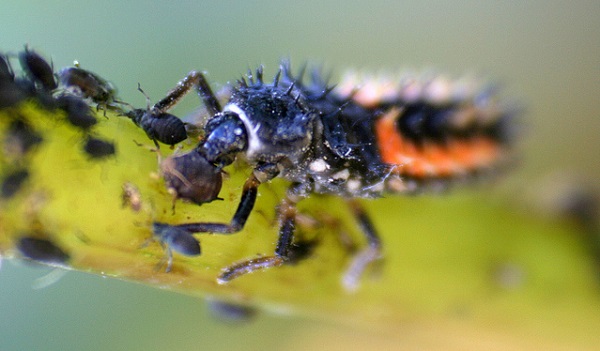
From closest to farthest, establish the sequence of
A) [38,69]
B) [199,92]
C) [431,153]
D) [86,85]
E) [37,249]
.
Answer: [37,249]
[38,69]
[86,85]
[199,92]
[431,153]

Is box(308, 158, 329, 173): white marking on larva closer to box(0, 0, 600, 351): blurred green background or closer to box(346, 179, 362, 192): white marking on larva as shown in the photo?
box(346, 179, 362, 192): white marking on larva

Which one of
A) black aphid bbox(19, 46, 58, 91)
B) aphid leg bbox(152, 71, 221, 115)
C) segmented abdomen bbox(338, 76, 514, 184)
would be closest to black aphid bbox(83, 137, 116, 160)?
black aphid bbox(19, 46, 58, 91)

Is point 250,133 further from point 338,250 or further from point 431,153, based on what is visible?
point 431,153

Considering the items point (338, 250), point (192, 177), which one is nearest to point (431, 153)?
point (338, 250)

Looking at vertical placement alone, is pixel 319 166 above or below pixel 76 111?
above

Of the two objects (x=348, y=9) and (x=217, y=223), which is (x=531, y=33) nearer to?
(x=348, y=9)

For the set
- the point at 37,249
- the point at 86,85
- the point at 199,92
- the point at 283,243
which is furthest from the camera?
the point at 199,92

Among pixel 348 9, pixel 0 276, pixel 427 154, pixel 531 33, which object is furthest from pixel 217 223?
pixel 531 33
